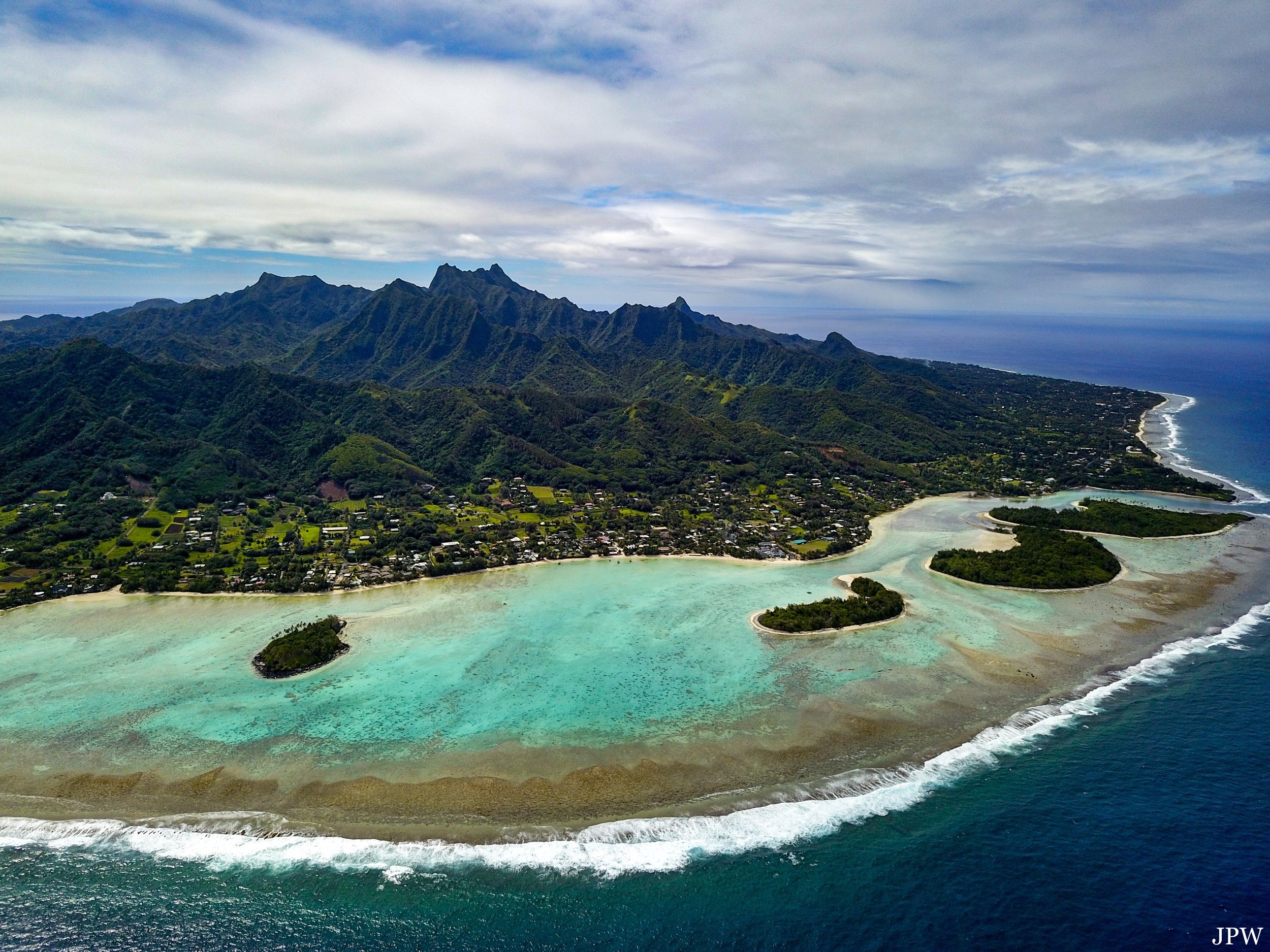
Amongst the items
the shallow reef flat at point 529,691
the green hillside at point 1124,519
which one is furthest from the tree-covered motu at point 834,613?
the green hillside at point 1124,519

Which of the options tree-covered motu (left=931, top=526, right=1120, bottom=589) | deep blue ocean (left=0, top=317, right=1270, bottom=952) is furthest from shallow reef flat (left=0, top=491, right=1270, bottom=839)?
deep blue ocean (left=0, top=317, right=1270, bottom=952)

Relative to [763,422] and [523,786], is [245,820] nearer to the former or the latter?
[523,786]

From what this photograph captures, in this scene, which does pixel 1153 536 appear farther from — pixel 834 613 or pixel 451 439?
pixel 451 439

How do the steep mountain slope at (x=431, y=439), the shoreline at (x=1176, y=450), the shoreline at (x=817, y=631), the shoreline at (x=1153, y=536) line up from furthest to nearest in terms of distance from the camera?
the steep mountain slope at (x=431, y=439) < the shoreline at (x=1176, y=450) < the shoreline at (x=1153, y=536) < the shoreline at (x=817, y=631)

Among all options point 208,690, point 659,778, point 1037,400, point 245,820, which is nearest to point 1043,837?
point 659,778

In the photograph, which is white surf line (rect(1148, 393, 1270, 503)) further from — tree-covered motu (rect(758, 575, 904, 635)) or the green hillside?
tree-covered motu (rect(758, 575, 904, 635))

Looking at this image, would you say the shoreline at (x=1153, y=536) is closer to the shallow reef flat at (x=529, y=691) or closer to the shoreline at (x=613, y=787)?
the shallow reef flat at (x=529, y=691)
